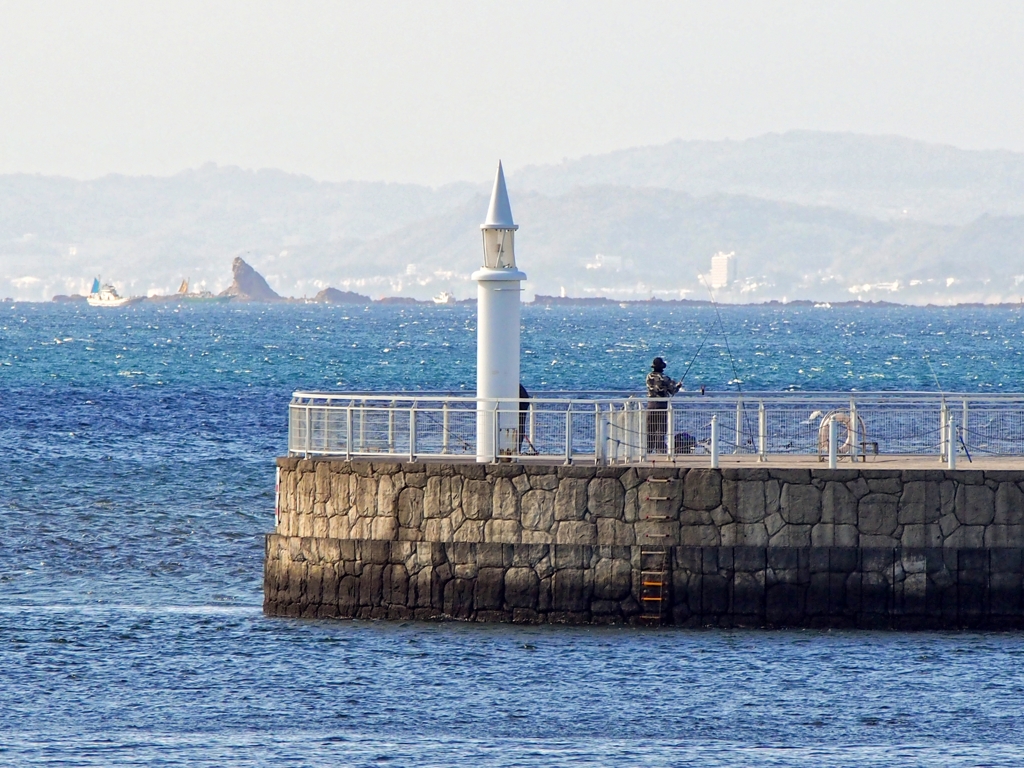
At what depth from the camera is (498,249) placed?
23797 mm

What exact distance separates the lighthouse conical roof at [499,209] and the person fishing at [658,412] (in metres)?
2.88

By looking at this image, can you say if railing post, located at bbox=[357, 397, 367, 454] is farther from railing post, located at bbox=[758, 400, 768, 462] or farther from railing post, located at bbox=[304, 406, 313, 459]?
railing post, located at bbox=[758, 400, 768, 462]

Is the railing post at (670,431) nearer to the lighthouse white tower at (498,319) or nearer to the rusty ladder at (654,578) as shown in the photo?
the rusty ladder at (654,578)

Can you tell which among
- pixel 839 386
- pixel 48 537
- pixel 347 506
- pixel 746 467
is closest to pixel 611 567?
pixel 746 467

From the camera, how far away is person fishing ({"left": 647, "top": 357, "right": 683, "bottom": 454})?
72.7 feet

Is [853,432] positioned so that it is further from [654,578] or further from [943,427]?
[654,578]

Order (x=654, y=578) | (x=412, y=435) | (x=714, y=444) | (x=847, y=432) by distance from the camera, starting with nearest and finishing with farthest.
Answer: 1. (x=654, y=578)
2. (x=714, y=444)
3. (x=412, y=435)
4. (x=847, y=432)

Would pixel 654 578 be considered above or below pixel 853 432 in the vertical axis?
below

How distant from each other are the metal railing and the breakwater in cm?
93

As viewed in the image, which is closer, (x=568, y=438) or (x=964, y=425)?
(x=568, y=438)

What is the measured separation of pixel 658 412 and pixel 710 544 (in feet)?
7.07

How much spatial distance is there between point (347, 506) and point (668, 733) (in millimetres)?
5718

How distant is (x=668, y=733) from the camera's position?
17797mm

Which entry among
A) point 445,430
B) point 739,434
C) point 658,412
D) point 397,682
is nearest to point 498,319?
point 445,430
